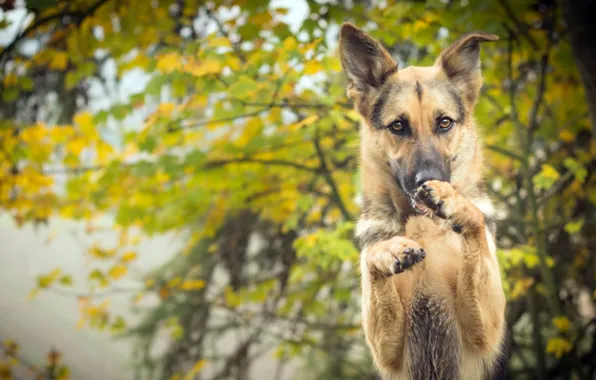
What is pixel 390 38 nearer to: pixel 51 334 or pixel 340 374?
pixel 340 374

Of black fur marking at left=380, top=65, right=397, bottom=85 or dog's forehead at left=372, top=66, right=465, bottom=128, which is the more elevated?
black fur marking at left=380, top=65, right=397, bottom=85

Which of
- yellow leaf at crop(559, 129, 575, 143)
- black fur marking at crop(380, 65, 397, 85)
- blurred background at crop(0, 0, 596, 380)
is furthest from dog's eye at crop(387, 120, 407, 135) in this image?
yellow leaf at crop(559, 129, 575, 143)

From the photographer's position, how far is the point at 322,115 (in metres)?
4.46

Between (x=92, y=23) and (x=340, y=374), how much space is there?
635 centimetres

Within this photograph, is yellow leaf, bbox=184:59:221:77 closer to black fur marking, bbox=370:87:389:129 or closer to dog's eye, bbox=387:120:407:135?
black fur marking, bbox=370:87:389:129

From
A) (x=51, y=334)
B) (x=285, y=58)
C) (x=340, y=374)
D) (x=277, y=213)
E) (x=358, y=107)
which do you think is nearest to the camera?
(x=358, y=107)

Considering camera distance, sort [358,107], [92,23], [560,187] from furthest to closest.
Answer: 1. [560,187]
2. [92,23]
3. [358,107]

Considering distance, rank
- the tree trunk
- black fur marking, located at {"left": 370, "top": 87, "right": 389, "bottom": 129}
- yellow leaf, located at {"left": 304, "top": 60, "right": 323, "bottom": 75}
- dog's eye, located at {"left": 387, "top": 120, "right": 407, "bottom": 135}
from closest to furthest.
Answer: dog's eye, located at {"left": 387, "top": 120, "right": 407, "bottom": 135} < black fur marking, located at {"left": 370, "top": 87, "right": 389, "bottom": 129} < the tree trunk < yellow leaf, located at {"left": 304, "top": 60, "right": 323, "bottom": 75}

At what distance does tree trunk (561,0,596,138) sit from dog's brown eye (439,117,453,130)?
1970mm

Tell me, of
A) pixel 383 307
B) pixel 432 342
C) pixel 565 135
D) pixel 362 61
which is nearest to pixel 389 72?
pixel 362 61

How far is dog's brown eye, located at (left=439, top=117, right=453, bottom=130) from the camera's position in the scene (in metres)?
1.78

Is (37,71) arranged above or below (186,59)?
above

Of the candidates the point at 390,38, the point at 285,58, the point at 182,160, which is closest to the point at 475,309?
the point at 285,58

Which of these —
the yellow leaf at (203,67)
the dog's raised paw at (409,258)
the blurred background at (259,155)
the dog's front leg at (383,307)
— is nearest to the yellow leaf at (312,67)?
the blurred background at (259,155)
